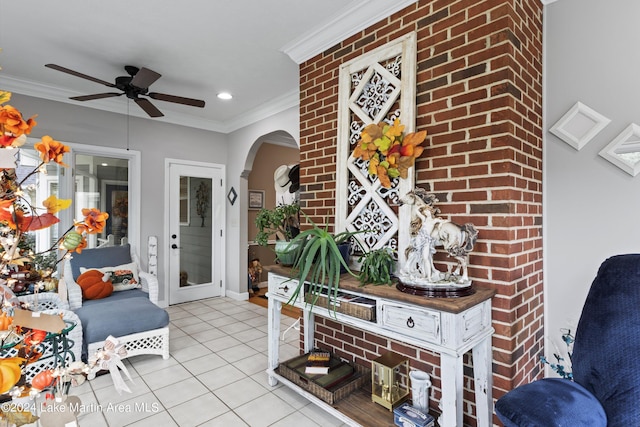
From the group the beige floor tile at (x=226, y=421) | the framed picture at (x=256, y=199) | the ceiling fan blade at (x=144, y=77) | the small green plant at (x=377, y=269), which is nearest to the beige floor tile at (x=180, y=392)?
the beige floor tile at (x=226, y=421)

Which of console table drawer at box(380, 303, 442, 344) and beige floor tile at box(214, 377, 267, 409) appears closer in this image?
console table drawer at box(380, 303, 442, 344)

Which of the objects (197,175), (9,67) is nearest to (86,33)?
(9,67)

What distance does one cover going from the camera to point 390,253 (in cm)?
212

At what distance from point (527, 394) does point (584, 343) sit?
0.39m

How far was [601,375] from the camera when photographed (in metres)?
1.25

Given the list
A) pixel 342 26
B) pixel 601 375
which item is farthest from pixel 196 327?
pixel 601 375

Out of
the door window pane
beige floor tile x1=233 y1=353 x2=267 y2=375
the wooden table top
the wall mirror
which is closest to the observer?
the wooden table top

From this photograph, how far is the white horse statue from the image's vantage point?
5.37ft

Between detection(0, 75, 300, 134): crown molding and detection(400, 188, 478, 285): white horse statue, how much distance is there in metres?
2.52

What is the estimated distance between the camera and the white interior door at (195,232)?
4699 millimetres

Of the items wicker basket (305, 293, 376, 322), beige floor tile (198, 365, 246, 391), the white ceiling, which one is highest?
the white ceiling

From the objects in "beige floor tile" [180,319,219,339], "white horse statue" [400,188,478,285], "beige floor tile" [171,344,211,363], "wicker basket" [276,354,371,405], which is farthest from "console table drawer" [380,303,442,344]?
"beige floor tile" [180,319,219,339]

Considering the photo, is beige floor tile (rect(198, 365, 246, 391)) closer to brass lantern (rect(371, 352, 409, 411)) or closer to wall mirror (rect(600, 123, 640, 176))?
brass lantern (rect(371, 352, 409, 411))

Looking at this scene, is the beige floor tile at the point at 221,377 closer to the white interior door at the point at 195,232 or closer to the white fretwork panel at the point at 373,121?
the white fretwork panel at the point at 373,121
